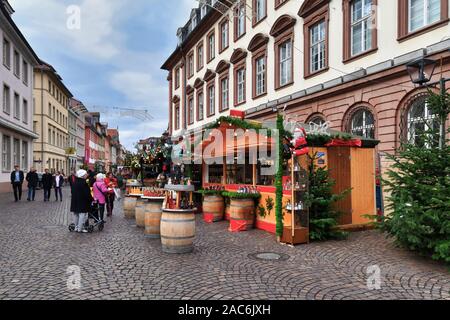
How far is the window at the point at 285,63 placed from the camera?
17727 mm

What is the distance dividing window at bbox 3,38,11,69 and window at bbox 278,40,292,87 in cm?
1873

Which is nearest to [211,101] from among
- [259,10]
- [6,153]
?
[259,10]

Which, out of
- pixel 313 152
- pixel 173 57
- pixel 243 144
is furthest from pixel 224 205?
pixel 173 57

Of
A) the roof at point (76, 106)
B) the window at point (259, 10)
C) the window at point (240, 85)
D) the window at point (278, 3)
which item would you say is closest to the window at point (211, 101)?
the window at point (240, 85)

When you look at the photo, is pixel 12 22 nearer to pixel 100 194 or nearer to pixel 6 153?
pixel 6 153

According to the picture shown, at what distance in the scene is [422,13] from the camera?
1141 cm

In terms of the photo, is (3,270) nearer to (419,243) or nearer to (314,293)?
(314,293)

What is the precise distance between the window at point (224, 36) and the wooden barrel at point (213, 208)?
15093mm

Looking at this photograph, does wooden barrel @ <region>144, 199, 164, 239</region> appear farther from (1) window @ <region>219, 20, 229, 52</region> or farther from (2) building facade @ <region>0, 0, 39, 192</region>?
(2) building facade @ <region>0, 0, 39, 192</region>

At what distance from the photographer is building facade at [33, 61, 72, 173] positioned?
37.9 metres

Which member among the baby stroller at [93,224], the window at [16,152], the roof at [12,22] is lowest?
the baby stroller at [93,224]

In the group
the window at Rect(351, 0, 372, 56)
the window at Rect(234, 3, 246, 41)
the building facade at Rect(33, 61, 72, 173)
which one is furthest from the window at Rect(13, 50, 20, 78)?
the window at Rect(351, 0, 372, 56)

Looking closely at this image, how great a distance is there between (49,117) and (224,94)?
24402 millimetres

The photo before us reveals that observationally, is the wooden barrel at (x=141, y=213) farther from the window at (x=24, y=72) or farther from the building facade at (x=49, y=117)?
the building facade at (x=49, y=117)
